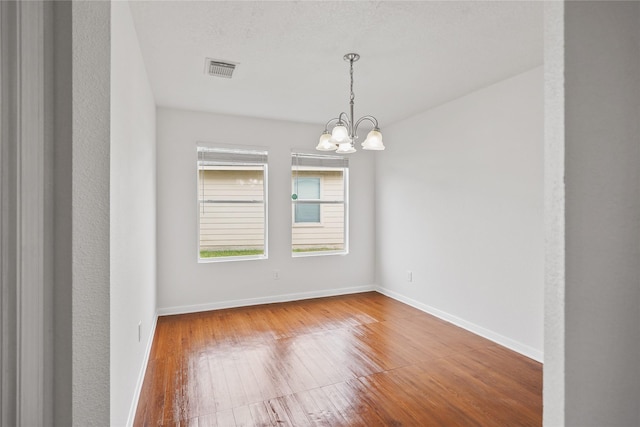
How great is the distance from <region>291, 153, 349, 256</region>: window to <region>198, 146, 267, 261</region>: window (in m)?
0.50

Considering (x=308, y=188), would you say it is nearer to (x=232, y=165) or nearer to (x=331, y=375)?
(x=232, y=165)

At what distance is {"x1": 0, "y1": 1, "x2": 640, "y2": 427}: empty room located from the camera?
104 centimetres

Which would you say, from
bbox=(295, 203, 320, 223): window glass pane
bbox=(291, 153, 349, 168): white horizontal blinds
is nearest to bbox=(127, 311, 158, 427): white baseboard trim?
bbox=(295, 203, 320, 223): window glass pane

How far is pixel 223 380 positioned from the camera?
262 cm

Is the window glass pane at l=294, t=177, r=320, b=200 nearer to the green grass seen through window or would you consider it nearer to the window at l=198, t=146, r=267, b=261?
the window at l=198, t=146, r=267, b=261

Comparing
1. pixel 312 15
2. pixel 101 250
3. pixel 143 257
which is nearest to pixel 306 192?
pixel 143 257

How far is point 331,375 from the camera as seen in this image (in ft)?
8.88

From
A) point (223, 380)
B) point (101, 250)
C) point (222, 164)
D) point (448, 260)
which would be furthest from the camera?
point (222, 164)

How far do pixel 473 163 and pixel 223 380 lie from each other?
10.8 feet

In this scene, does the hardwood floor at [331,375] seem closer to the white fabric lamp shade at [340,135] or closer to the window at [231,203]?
the window at [231,203]

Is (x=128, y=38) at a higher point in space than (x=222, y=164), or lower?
higher

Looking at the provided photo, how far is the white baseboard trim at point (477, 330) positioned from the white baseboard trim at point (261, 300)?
628 millimetres

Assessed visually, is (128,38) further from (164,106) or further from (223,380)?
(223,380)

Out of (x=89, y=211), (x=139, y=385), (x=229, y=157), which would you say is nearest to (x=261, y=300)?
(x=229, y=157)
